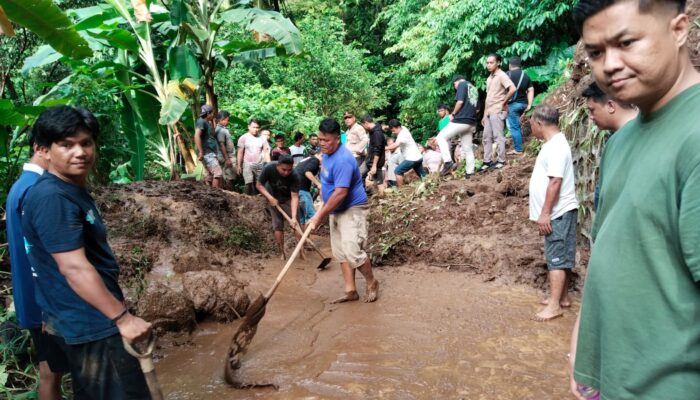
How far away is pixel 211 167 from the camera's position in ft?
28.9

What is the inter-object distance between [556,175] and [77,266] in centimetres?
380

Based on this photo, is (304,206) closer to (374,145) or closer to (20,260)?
(374,145)

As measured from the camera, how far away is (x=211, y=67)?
9.03 metres

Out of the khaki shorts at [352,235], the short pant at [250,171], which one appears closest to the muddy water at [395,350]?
the khaki shorts at [352,235]

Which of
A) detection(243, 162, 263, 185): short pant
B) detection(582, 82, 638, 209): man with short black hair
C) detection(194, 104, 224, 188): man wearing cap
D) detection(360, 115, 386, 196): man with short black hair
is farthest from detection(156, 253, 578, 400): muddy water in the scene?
detection(243, 162, 263, 185): short pant

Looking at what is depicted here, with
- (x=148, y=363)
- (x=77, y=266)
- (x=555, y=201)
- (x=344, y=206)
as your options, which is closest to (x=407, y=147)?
(x=344, y=206)

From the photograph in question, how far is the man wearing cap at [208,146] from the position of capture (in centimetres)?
813

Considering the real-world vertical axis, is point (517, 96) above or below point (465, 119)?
above

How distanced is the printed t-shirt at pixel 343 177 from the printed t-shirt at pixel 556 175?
1.85m

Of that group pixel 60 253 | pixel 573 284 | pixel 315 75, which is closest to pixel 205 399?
pixel 60 253

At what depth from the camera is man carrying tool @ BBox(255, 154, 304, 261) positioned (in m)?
7.50

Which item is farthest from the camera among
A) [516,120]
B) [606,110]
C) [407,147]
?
[407,147]

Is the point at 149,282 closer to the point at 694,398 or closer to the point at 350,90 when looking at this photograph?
the point at 694,398

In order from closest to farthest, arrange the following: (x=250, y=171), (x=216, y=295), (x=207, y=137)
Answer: (x=216, y=295) < (x=207, y=137) < (x=250, y=171)
